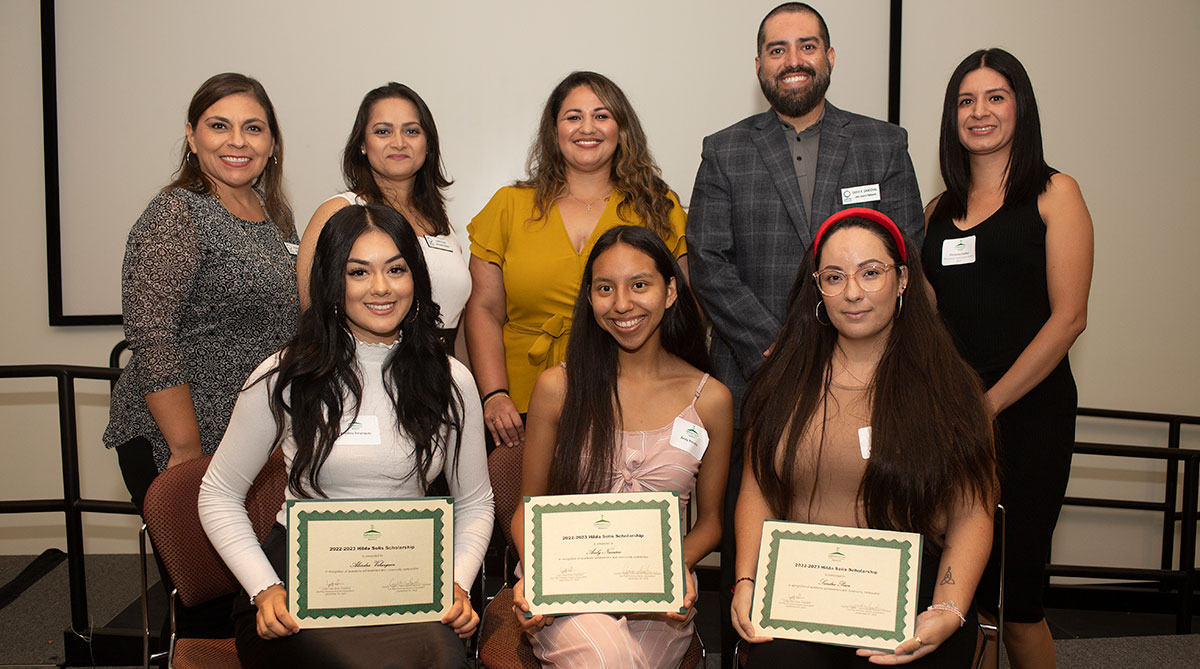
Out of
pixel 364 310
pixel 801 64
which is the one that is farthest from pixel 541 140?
pixel 364 310

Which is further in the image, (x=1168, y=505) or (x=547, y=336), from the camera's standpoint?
(x=1168, y=505)

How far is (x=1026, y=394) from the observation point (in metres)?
2.74

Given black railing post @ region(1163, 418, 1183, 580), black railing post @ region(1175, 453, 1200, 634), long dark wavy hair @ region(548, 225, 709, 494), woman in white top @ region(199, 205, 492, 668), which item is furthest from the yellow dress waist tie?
black railing post @ region(1163, 418, 1183, 580)

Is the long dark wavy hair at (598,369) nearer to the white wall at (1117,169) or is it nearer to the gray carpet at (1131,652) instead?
the gray carpet at (1131,652)

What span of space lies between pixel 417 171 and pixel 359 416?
1223 mm

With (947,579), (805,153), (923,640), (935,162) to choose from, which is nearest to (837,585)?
(923,640)

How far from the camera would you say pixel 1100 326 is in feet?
15.6

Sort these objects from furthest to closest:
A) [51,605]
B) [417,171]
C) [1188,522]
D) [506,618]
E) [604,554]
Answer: [51,605] → [1188,522] → [417,171] → [506,618] → [604,554]

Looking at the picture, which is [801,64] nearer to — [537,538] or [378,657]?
[537,538]

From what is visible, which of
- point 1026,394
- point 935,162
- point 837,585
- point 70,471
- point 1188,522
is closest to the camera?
point 837,585

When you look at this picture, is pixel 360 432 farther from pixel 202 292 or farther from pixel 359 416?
pixel 202 292

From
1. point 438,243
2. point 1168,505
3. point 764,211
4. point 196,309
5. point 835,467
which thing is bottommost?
point 1168,505

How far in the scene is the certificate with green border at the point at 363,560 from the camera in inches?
75.9

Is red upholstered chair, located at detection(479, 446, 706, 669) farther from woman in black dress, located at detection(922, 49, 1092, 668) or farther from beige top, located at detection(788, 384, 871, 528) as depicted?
woman in black dress, located at detection(922, 49, 1092, 668)
